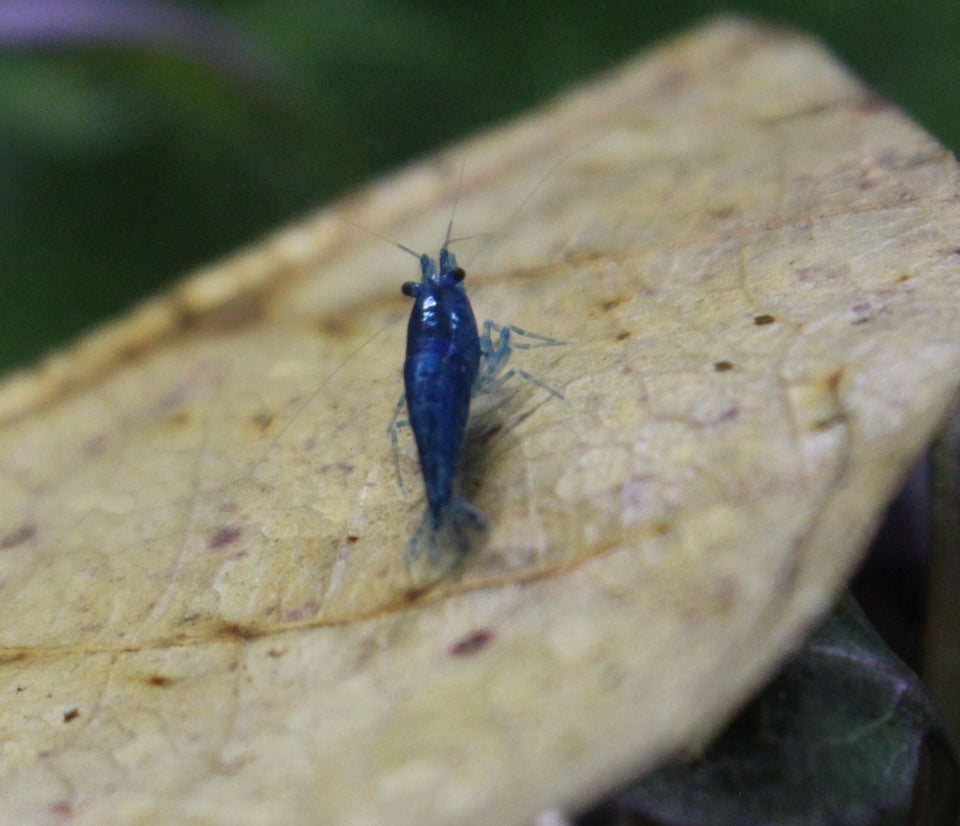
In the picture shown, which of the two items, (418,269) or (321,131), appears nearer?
(418,269)

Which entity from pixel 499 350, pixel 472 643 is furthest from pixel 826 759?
pixel 499 350

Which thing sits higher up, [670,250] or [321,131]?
[321,131]

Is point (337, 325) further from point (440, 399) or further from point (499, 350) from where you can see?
point (440, 399)

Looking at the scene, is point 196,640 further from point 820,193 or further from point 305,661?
point 820,193

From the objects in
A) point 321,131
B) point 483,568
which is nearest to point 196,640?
point 483,568

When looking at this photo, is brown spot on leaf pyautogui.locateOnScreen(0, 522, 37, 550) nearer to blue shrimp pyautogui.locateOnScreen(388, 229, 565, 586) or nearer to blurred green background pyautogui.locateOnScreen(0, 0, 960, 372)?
blue shrimp pyautogui.locateOnScreen(388, 229, 565, 586)

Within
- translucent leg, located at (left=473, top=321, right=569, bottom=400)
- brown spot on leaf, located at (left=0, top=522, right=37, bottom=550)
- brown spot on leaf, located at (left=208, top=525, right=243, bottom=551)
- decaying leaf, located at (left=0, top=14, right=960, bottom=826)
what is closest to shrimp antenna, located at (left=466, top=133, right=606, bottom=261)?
decaying leaf, located at (left=0, top=14, right=960, bottom=826)
